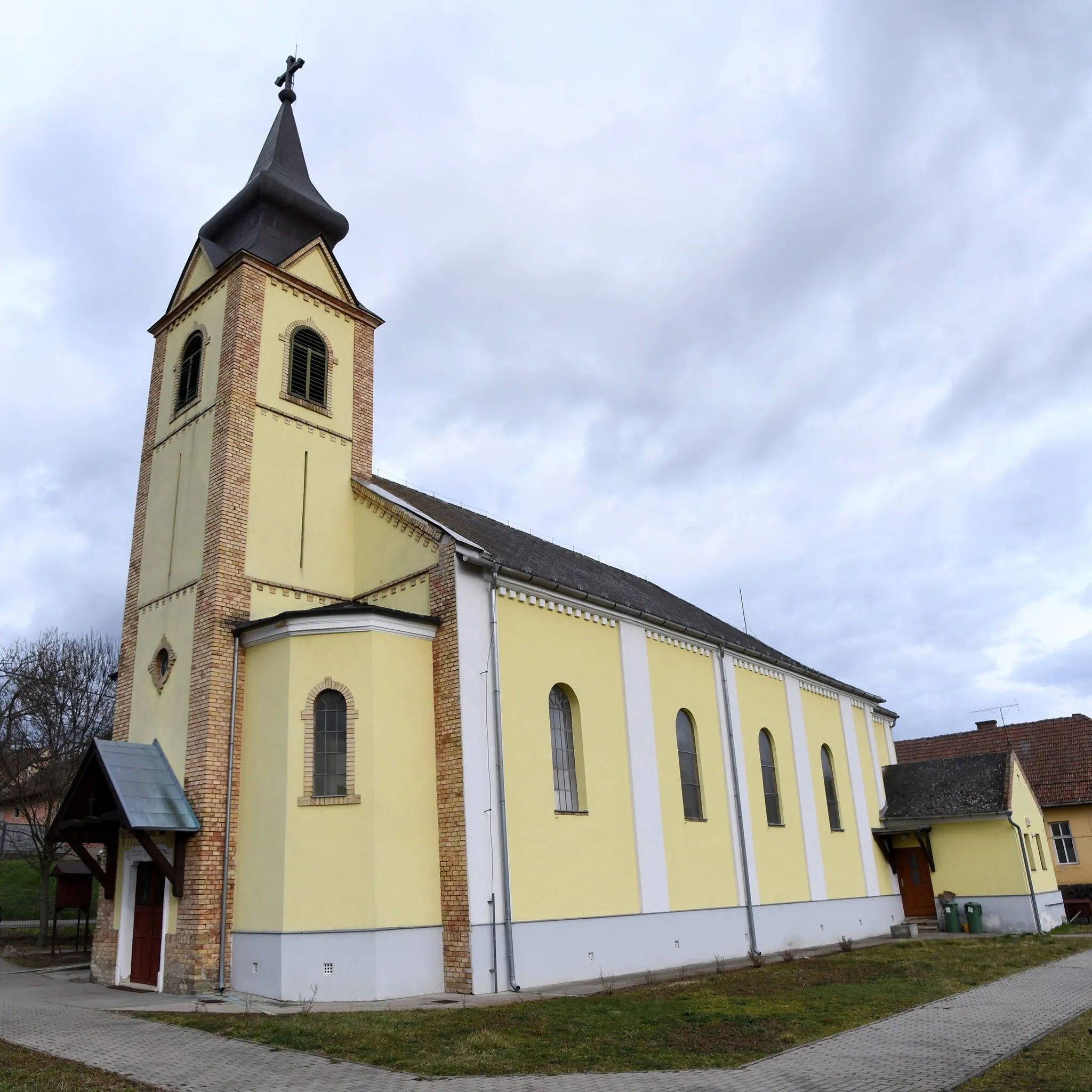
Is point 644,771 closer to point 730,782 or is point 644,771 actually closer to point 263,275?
point 730,782

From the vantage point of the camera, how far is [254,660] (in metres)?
17.3

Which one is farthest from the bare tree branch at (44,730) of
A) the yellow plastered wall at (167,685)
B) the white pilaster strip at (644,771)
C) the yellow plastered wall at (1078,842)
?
the yellow plastered wall at (1078,842)

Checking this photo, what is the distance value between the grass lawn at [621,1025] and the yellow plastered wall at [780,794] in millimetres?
5442

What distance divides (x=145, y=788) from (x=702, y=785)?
1252 centimetres

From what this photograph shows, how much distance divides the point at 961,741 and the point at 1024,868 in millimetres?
14601

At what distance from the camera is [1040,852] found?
1174 inches

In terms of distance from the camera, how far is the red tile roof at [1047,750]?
35.4 m

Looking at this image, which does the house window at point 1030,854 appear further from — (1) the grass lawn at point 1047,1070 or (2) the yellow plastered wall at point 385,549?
(2) the yellow plastered wall at point 385,549

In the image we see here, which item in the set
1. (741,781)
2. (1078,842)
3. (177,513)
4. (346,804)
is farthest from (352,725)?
(1078,842)

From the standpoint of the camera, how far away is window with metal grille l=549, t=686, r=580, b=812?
18.5 m

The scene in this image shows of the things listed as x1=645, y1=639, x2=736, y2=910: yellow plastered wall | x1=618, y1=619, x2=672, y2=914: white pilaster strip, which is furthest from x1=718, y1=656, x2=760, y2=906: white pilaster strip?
x1=618, y1=619, x2=672, y2=914: white pilaster strip

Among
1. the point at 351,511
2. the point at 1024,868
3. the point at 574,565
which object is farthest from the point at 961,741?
the point at 351,511

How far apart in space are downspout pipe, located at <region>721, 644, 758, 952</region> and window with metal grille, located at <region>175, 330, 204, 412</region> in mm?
14599

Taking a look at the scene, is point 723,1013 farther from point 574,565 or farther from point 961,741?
point 961,741
